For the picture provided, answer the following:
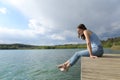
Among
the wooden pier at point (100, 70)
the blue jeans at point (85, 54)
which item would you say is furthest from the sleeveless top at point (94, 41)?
the wooden pier at point (100, 70)

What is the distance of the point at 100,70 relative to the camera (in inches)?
254

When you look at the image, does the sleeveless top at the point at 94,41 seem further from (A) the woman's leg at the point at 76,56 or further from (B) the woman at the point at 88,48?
(A) the woman's leg at the point at 76,56

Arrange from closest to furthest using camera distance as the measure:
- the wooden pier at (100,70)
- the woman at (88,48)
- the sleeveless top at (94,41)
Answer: the wooden pier at (100,70) → the woman at (88,48) → the sleeveless top at (94,41)

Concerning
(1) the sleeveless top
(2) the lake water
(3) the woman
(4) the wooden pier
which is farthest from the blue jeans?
(2) the lake water

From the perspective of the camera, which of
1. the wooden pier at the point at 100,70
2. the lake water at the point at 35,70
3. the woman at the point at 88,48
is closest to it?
the wooden pier at the point at 100,70

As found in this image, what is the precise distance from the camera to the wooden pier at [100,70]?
622 centimetres

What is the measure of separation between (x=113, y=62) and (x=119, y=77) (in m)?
0.92

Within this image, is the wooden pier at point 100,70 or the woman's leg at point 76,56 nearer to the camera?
the wooden pier at point 100,70

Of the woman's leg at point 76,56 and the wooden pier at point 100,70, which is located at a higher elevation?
the woman's leg at point 76,56

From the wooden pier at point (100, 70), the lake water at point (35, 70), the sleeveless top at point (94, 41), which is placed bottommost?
the lake water at point (35, 70)

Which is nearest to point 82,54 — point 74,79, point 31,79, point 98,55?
Result: point 98,55

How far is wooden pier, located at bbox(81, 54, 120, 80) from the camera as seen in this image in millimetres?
6223

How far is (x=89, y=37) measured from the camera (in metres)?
7.99

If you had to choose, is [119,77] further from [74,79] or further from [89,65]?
[74,79]
